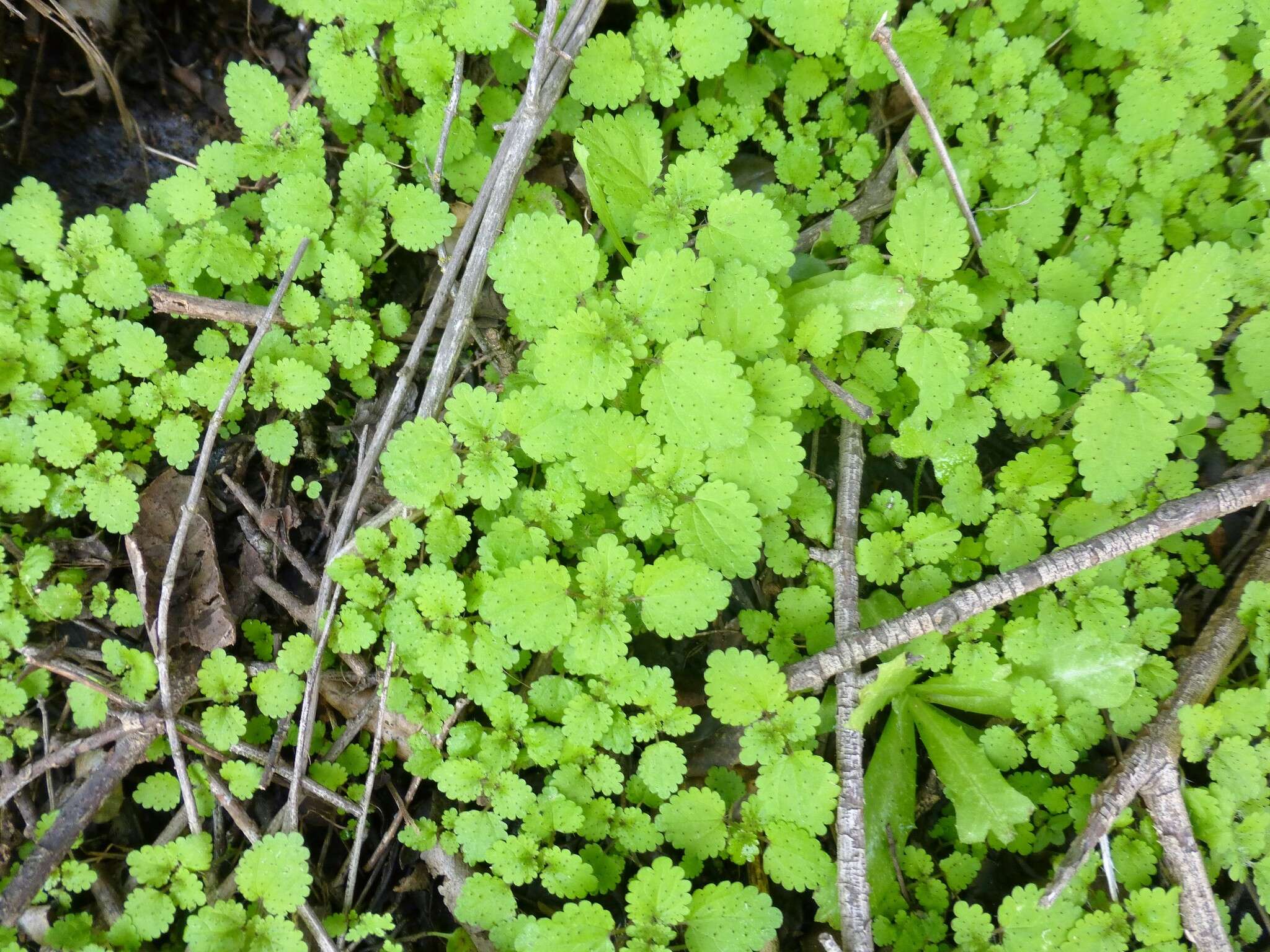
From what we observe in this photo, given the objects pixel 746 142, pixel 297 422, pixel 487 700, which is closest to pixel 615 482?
pixel 487 700

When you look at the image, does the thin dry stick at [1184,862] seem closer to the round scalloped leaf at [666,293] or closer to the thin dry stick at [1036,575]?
the thin dry stick at [1036,575]

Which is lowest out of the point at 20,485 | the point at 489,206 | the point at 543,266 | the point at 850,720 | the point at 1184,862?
the point at 1184,862

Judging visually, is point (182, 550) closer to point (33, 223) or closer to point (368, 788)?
point (368, 788)

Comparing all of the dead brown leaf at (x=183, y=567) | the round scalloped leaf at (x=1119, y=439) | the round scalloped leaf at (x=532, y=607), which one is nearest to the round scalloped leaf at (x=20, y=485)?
the dead brown leaf at (x=183, y=567)

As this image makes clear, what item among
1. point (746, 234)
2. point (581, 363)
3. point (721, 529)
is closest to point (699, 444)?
point (721, 529)

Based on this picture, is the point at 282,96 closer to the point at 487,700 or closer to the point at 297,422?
the point at 297,422
